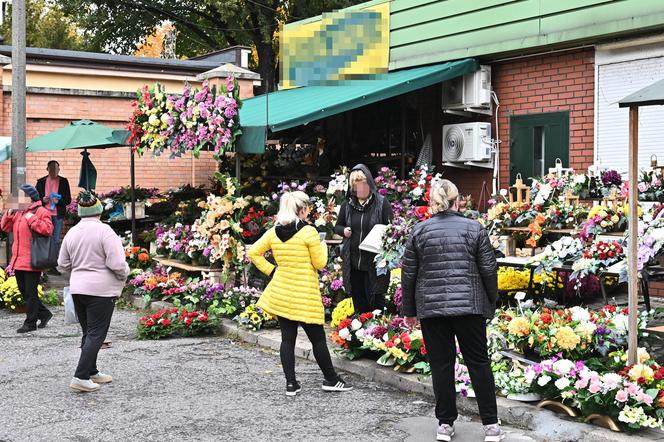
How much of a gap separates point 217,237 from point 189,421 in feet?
15.8

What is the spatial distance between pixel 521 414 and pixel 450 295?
1174 millimetres

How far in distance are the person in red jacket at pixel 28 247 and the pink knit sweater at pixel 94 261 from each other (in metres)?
2.91

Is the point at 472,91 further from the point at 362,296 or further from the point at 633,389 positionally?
the point at 633,389

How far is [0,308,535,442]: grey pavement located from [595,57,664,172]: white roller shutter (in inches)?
189


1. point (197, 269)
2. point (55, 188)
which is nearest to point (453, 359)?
point (197, 269)

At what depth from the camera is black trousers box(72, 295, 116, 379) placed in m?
6.95

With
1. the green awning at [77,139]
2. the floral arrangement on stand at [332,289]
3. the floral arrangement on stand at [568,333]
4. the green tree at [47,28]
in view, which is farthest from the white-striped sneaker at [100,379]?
the green tree at [47,28]

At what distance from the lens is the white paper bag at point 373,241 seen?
7820mm

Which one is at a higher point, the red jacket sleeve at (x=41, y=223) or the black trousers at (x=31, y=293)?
the red jacket sleeve at (x=41, y=223)

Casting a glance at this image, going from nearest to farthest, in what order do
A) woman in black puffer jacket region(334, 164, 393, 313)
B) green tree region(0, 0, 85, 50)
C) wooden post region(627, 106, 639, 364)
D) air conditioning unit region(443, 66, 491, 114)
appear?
wooden post region(627, 106, 639, 364) < woman in black puffer jacket region(334, 164, 393, 313) < air conditioning unit region(443, 66, 491, 114) < green tree region(0, 0, 85, 50)

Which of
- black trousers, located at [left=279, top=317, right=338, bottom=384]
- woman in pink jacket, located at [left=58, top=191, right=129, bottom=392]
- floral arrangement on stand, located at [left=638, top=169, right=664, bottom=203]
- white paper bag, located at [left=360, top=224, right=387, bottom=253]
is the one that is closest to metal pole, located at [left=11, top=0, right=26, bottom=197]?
woman in pink jacket, located at [left=58, top=191, right=129, bottom=392]

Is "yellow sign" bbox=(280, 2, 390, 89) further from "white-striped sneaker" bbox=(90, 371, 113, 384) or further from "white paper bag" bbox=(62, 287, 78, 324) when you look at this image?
"white-striped sneaker" bbox=(90, 371, 113, 384)

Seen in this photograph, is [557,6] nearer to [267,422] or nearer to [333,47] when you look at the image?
[333,47]

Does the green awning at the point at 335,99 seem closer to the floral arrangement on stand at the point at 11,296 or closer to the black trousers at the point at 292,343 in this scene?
the floral arrangement on stand at the point at 11,296
